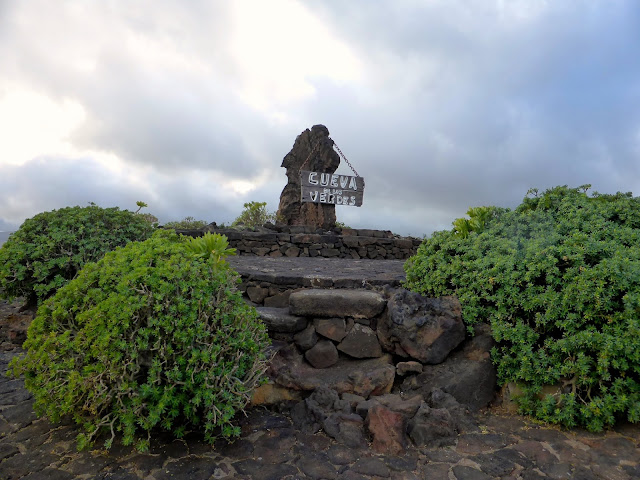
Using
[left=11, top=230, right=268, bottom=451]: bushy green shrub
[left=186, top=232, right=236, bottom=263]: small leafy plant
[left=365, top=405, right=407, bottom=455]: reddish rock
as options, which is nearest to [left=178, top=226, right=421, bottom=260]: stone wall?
[left=186, top=232, right=236, bottom=263]: small leafy plant

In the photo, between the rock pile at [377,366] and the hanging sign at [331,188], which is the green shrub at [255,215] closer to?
the hanging sign at [331,188]

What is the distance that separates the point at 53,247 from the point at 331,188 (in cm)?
906

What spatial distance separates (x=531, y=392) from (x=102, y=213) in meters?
6.20

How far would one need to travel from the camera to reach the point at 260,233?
1066 cm

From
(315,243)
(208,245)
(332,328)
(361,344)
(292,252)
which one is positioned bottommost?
(361,344)

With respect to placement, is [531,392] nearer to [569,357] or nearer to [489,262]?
[569,357]

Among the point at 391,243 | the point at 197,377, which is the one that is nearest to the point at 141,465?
the point at 197,377

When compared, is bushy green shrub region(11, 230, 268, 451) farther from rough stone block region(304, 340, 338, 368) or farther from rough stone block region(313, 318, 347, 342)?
rough stone block region(313, 318, 347, 342)

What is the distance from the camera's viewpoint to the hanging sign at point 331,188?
13125mm

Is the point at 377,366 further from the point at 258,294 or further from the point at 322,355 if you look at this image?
the point at 258,294

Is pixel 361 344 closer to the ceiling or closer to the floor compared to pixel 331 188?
closer to the floor

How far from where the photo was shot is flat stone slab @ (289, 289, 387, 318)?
4.18 meters

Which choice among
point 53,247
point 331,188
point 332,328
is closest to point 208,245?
point 332,328

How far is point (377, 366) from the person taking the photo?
395cm
